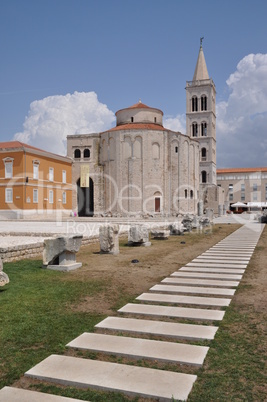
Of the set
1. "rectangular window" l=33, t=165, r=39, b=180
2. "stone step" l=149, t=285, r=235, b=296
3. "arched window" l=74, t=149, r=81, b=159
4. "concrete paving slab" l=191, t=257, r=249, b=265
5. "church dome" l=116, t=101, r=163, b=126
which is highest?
"church dome" l=116, t=101, r=163, b=126

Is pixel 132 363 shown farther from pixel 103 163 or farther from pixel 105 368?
pixel 103 163

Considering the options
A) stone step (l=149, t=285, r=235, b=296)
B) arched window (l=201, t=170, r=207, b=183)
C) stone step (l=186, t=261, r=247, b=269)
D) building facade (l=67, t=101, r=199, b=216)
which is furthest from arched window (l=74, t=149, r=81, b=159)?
stone step (l=149, t=285, r=235, b=296)

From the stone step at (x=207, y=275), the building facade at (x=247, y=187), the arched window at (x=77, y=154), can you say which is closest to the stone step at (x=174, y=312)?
the stone step at (x=207, y=275)

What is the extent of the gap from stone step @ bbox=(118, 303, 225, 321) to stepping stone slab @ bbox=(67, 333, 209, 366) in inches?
38.7

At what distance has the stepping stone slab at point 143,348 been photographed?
3.68 meters

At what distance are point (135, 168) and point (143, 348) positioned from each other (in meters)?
41.6

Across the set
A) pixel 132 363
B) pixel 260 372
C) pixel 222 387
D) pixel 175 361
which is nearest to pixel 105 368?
pixel 132 363

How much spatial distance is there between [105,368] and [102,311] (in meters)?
1.97

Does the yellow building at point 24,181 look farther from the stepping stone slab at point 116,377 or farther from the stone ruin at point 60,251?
the stepping stone slab at point 116,377

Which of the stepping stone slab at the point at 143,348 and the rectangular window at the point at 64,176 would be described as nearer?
the stepping stone slab at the point at 143,348

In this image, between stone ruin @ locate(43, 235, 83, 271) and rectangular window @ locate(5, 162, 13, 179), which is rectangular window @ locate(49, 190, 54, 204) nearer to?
rectangular window @ locate(5, 162, 13, 179)

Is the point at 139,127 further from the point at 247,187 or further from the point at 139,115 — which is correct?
the point at 247,187

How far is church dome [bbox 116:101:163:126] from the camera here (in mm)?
48375

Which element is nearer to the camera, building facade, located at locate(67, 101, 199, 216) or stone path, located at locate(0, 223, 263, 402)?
stone path, located at locate(0, 223, 263, 402)
